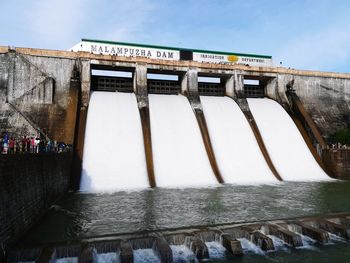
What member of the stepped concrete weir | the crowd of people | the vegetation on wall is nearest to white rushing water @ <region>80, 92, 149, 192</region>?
the crowd of people

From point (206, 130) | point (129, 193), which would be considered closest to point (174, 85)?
point (206, 130)

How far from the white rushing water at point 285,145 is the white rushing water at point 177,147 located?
4.88 metres

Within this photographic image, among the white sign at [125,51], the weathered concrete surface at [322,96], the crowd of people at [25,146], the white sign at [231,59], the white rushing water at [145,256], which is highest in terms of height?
the white sign at [231,59]

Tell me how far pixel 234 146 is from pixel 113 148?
749cm

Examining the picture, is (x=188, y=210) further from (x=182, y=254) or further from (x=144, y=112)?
(x=144, y=112)

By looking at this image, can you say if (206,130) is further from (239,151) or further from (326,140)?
(326,140)

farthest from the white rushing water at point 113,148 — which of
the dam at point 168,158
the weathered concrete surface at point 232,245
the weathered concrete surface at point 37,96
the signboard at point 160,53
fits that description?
the weathered concrete surface at point 232,245

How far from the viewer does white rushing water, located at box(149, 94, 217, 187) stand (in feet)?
61.2

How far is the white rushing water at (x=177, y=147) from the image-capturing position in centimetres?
1866

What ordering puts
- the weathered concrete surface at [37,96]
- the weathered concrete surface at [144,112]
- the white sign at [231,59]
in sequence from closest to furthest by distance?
the weathered concrete surface at [144,112] < the weathered concrete surface at [37,96] < the white sign at [231,59]

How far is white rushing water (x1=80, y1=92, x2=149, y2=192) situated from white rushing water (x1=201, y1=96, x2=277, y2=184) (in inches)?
189

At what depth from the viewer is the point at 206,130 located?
22.1m

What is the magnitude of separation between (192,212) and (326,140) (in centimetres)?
1687

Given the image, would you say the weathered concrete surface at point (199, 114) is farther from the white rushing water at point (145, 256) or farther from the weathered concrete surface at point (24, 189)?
the white rushing water at point (145, 256)
